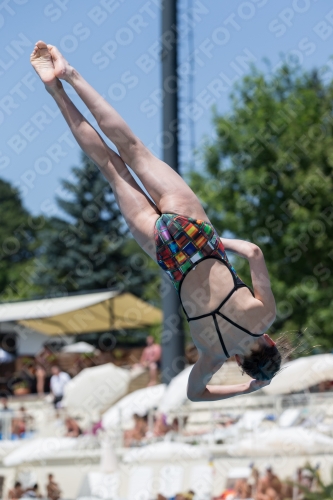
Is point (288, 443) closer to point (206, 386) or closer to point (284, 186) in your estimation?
point (206, 386)

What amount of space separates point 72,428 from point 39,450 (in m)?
0.94

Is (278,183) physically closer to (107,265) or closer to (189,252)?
(189,252)

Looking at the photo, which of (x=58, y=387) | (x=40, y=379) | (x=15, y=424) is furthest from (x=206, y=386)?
(x=40, y=379)

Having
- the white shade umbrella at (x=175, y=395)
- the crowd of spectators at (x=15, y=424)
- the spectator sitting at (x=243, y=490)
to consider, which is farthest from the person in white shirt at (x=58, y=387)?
the spectator sitting at (x=243, y=490)

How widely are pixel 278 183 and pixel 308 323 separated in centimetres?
364

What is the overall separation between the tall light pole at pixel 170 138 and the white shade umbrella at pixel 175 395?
3.39 ft

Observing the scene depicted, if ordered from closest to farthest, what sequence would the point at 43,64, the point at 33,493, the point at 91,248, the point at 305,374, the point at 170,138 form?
the point at 43,64 → the point at 33,493 → the point at 305,374 → the point at 170,138 → the point at 91,248

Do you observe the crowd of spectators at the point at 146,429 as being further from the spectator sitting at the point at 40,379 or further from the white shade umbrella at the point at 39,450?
the spectator sitting at the point at 40,379

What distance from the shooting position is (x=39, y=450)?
12.3 metres

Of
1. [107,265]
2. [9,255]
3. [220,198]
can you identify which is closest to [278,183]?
[220,198]

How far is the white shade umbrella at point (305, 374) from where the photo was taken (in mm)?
12586

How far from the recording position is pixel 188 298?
4949 mm

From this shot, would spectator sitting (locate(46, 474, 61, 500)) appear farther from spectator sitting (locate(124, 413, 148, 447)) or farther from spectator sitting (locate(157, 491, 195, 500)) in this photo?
spectator sitting (locate(157, 491, 195, 500))

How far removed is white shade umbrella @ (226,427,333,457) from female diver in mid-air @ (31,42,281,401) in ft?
18.8
